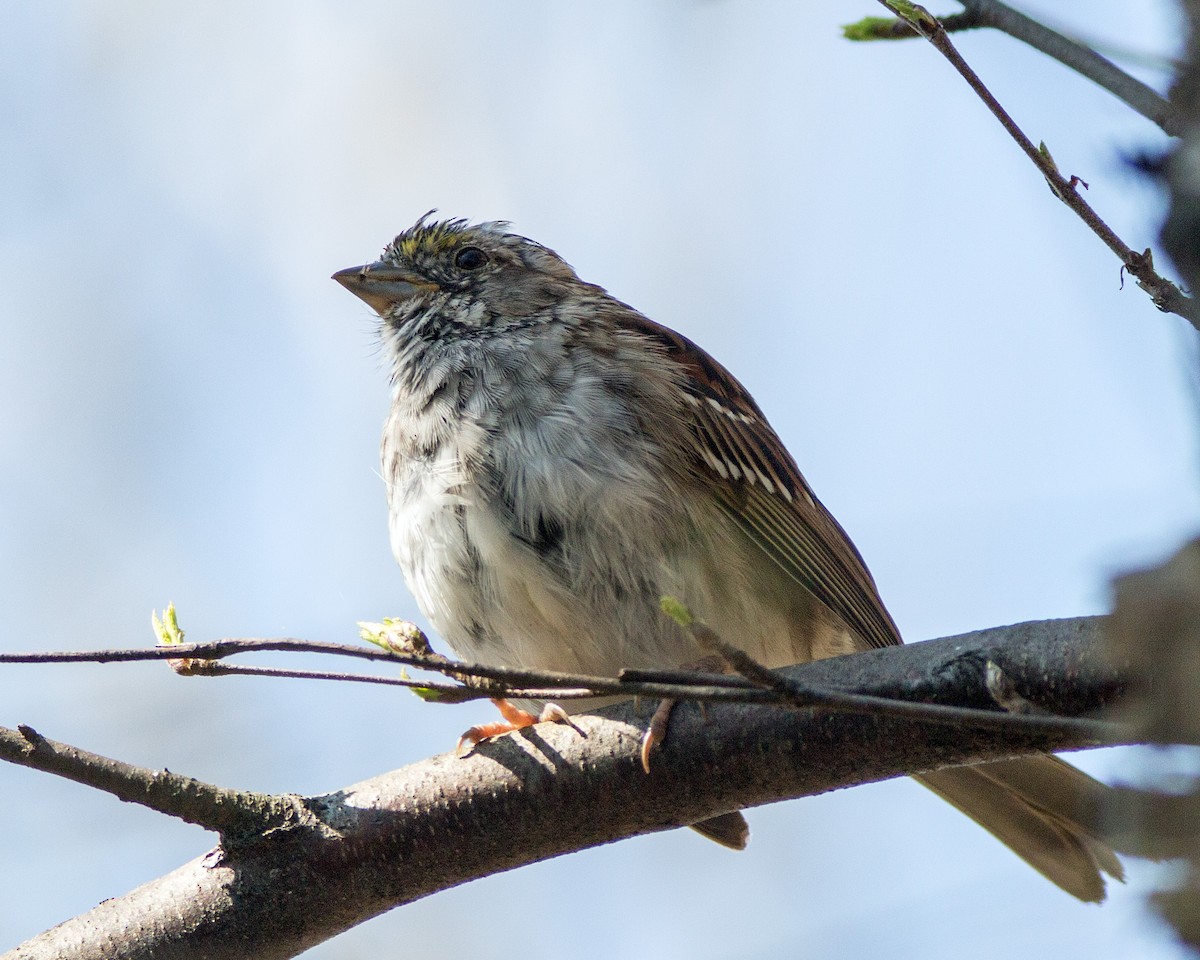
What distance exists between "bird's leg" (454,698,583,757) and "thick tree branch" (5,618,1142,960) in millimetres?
120

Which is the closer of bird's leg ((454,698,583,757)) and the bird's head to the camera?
bird's leg ((454,698,583,757))

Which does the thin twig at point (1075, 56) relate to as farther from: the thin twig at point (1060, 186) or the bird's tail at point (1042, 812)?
the bird's tail at point (1042, 812)

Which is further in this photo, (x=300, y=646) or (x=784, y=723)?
(x=784, y=723)

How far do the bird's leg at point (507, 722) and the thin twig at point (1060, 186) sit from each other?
1.46 metres

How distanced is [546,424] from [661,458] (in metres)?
0.34

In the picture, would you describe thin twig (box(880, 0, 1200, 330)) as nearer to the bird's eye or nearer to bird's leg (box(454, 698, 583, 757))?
bird's leg (box(454, 698, 583, 757))

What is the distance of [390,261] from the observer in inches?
191

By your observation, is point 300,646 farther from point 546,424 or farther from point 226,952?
point 546,424

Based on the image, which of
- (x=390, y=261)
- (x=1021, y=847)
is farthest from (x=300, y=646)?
(x=390, y=261)

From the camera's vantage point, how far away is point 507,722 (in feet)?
11.1

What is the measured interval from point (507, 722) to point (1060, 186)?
1.88 metres

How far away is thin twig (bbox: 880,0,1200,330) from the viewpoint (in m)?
2.14

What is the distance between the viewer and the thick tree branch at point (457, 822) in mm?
2652

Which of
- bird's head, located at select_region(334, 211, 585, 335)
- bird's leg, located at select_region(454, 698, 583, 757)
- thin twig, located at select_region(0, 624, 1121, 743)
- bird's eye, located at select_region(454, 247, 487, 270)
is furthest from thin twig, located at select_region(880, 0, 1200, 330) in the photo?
bird's eye, located at select_region(454, 247, 487, 270)
